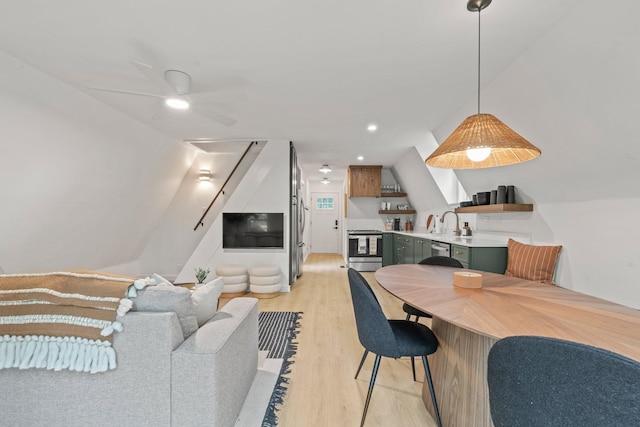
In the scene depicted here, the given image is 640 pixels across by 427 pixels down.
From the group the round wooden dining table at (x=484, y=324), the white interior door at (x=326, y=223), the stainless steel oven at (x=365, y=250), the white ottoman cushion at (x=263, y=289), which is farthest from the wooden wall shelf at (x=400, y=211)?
the round wooden dining table at (x=484, y=324)

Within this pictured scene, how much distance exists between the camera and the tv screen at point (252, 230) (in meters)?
4.67

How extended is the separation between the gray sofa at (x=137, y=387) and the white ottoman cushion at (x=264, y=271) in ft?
9.43

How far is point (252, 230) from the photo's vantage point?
4.69 m

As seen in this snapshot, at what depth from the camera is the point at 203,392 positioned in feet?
4.29

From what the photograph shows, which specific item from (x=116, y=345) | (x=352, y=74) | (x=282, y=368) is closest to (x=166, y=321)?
(x=116, y=345)

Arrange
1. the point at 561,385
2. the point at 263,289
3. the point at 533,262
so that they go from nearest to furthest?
1. the point at 561,385
2. the point at 533,262
3. the point at 263,289

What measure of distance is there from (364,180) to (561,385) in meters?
6.17

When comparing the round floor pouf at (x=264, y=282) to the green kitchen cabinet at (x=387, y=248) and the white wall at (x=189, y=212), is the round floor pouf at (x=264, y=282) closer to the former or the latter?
the white wall at (x=189, y=212)

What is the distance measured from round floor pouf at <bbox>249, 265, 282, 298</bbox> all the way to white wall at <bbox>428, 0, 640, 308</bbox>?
335 centimetres

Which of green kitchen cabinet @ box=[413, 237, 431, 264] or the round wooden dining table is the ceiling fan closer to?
the round wooden dining table

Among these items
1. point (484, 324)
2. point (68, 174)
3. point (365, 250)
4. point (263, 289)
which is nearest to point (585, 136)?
point (484, 324)

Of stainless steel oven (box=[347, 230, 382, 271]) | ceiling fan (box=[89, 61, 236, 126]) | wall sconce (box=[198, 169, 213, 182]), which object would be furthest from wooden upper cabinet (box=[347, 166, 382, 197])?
ceiling fan (box=[89, 61, 236, 126])

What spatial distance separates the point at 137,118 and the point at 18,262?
2171mm

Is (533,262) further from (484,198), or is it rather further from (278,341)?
(278,341)
